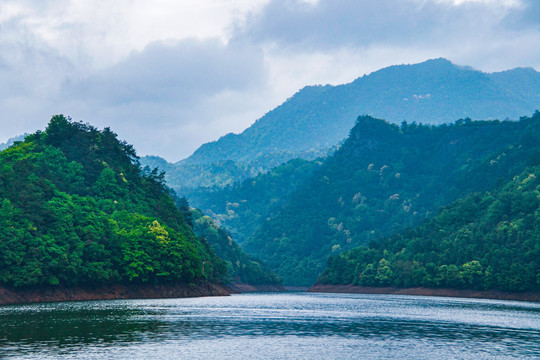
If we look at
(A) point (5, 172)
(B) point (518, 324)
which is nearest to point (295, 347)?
(B) point (518, 324)

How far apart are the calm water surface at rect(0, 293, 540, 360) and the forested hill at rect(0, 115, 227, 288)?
29195mm

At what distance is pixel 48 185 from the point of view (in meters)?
156

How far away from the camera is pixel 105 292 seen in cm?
15312

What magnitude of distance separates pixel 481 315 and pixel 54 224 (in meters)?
87.2

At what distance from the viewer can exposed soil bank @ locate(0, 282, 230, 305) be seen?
12938 centimetres

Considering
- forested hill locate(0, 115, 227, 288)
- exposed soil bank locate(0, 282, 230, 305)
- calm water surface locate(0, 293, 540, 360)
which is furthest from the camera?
forested hill locate(0, 115, 227, 288)

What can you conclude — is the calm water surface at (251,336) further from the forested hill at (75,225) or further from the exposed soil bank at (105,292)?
the forested hill at (75,225)

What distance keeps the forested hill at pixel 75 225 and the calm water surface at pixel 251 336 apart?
95.8ft

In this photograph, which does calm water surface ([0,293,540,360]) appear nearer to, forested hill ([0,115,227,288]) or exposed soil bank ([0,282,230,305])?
exposed soil bank ([0,282,230,305])

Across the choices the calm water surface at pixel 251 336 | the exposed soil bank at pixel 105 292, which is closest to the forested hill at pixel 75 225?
the exposed soil bank at pixel 105 292

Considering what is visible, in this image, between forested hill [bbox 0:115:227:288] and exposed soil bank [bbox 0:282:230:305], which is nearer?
exposed soil bank [bbox 0:282:230:305]

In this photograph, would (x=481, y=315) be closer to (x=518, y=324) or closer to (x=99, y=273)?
(x=518, y=324)

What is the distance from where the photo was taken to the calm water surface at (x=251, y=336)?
208 feet

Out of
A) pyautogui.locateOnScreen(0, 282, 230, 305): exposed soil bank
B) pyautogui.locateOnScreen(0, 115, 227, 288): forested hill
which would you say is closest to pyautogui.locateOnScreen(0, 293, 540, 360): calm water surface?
pyautogui.locateOnScreen(0, 282, 230, 305): exposed soil bank
